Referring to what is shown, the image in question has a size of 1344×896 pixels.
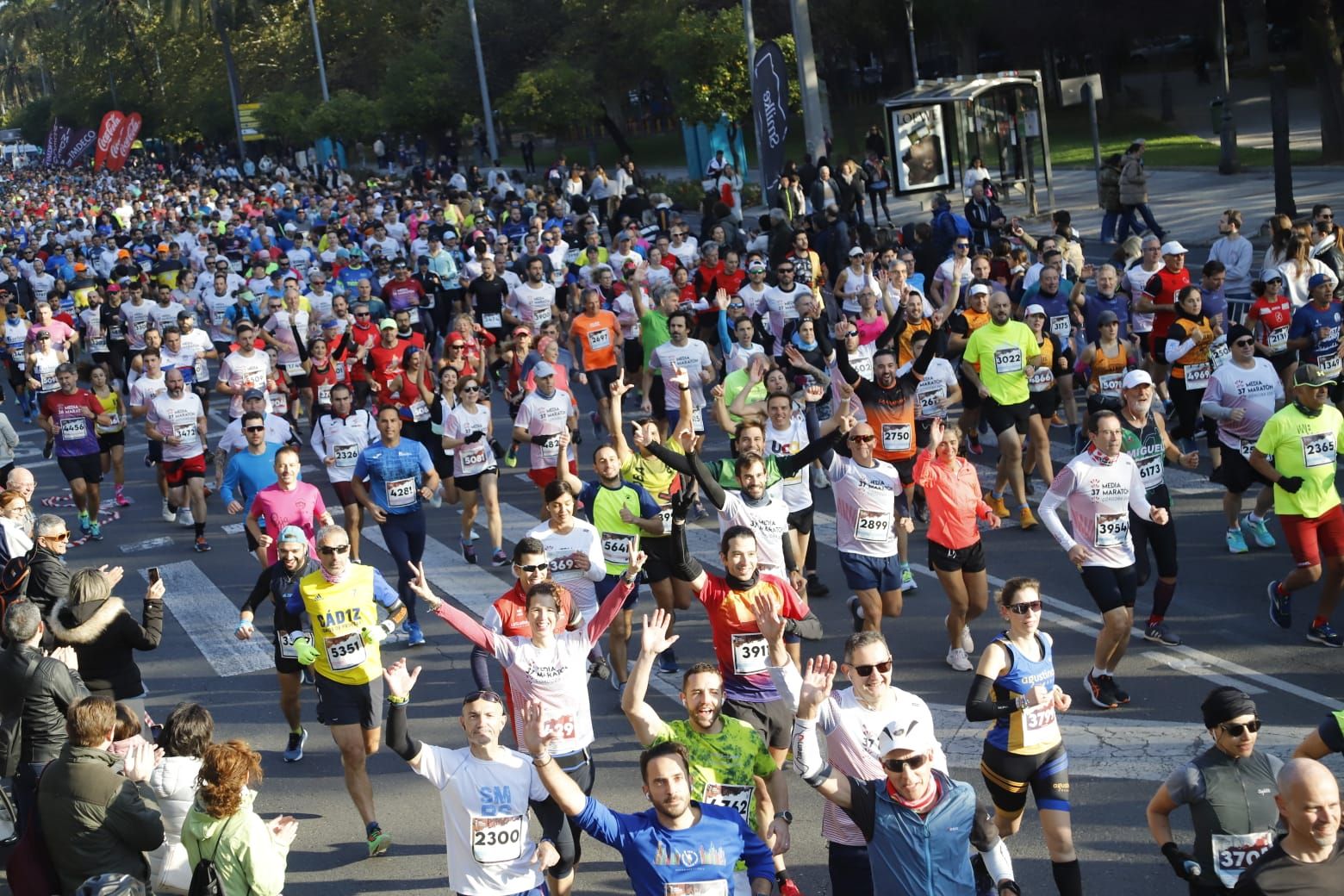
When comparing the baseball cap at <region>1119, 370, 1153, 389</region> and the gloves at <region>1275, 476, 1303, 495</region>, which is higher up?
the baseball cap at <region>1119, 370, 1153, 389</region>

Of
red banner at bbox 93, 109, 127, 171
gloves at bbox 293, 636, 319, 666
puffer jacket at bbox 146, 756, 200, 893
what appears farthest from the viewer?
red banner at bbox 93, 109, 127, 171

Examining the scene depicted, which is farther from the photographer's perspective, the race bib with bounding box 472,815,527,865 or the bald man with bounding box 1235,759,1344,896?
the race bib with bounding box 472,815,527,865

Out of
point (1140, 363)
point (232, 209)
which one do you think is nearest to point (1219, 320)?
point (1140, 363)

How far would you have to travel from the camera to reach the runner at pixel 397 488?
11297mm

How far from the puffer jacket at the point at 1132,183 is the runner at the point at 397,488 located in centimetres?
1502

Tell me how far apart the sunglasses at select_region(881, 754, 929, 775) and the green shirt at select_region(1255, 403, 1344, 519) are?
4969 millimetres

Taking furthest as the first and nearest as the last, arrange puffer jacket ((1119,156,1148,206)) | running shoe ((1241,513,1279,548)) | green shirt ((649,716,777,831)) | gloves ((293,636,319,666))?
puffer jacket ((1119,156,1148,206))
running shoe ((1241,513,1279,548))
gloves ((293,636,319,666))
green shirt ((649,716,777,831))

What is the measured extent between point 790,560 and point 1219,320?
18.5 feet

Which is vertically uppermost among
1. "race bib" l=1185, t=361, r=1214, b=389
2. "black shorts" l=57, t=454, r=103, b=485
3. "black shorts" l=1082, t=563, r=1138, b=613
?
"black shorts" l=57, t=454, r=103, b=485

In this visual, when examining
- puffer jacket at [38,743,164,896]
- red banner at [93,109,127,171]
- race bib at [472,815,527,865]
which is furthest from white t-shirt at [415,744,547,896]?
red banner at [93,109,127,171]

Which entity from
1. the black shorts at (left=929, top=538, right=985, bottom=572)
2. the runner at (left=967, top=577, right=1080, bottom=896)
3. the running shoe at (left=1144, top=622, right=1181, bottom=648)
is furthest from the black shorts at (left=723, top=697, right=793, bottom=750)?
the running shoe at (left=1144, top=622, right=1181, bottom=648)

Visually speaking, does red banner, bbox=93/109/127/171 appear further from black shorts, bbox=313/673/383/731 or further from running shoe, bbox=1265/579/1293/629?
running shoe, bbox=1265/579/1293/629

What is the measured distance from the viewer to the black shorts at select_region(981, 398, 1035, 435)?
1268cm

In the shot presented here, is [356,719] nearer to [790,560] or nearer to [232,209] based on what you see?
[790,560]
